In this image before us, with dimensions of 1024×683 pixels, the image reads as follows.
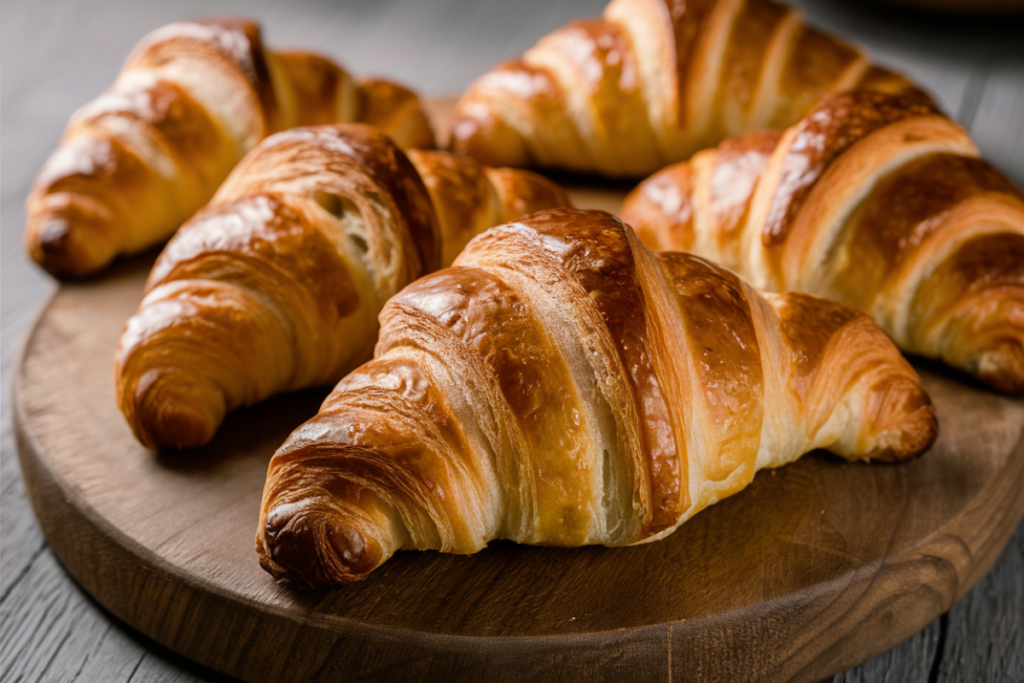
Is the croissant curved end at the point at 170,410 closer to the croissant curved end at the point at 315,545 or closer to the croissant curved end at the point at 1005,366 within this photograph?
the croissant curved end at the point at 315,545

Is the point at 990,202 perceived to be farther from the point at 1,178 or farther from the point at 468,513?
the point at 1,178

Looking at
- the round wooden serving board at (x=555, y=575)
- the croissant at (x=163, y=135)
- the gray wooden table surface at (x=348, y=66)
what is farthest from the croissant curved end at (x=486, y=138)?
the round wooden serving board at (x=555, y=575)

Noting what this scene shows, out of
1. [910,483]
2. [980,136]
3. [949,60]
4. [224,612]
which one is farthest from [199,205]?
[949,60]

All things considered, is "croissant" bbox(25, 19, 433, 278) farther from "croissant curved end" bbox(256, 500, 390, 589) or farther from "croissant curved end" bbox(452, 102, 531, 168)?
"croissant curved end" bbox(256, 500, 390, 589)

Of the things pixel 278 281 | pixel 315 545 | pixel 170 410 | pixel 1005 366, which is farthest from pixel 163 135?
pixel 1005 366

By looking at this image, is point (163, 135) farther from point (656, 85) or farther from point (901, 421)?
point (901, 421)

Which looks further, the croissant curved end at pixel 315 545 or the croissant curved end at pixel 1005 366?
the croissant curved end at pixel 1005 366
